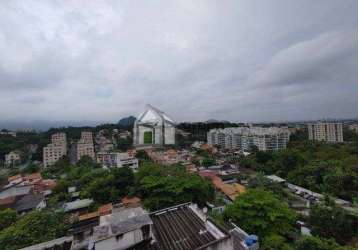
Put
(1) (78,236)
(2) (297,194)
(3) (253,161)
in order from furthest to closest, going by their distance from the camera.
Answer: (3) (253,161) → (2) (297,194) → (1) (78,236)

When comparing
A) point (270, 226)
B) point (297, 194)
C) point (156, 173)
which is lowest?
point (297, 194)

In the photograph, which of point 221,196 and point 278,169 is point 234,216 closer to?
point 221,196

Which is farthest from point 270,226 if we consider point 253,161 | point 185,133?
point 185,133

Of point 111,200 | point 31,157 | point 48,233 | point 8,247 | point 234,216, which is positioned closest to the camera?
point 8,247

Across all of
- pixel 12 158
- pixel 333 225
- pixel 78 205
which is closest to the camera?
pixel 333 225

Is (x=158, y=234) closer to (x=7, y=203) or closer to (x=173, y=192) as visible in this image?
(x=173, y=192)

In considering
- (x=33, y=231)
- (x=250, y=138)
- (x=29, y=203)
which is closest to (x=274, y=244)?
(x=33, y=231)
